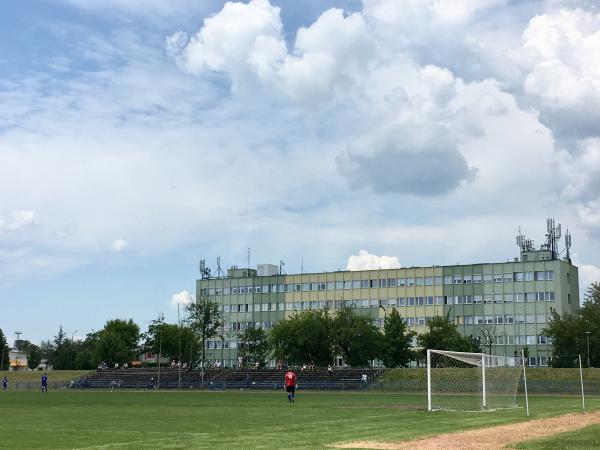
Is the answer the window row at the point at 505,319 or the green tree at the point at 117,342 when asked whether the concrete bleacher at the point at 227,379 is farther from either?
the window row at the point at 505,319

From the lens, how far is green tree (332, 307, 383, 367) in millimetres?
117125

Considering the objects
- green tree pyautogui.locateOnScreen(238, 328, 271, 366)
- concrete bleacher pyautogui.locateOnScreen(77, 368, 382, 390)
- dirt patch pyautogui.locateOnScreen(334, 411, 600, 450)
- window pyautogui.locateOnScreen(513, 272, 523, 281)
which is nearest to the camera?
dirt patch pyautogui.locateOnScreen(334, 411, 600, 450)

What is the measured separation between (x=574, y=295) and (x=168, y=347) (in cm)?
8118

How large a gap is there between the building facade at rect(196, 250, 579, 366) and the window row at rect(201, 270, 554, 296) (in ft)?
0.59

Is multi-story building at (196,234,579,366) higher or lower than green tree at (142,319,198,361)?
higher

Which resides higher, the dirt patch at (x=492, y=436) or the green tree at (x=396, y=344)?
the green tree at (x=396, y=344)

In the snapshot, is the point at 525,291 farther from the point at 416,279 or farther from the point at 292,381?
the point at 292,381

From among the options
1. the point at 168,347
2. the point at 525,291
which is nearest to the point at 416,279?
the point at 525,291

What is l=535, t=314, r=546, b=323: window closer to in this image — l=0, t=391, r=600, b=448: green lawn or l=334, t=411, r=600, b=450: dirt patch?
l=0, t=391, r=600, b=448: green lawn

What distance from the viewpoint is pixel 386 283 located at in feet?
500

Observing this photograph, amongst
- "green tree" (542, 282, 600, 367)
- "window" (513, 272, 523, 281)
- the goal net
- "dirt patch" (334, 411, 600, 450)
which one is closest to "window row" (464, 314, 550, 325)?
"window" (513, 272, 523, 281)

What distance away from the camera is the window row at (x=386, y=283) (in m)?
141

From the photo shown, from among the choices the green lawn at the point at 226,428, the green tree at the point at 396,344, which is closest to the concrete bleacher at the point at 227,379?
the green tree at the point at 396,344

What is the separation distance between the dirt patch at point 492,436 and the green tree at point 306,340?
88385 mm
